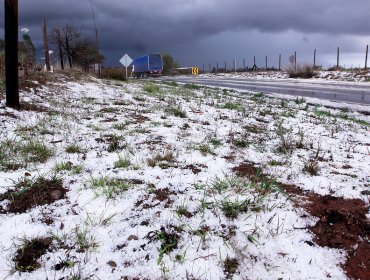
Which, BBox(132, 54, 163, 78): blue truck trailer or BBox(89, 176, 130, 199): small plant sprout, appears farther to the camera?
BBox(132, 54, 163, 78): blue truck trailer

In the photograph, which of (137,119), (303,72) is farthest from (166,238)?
(303,72)

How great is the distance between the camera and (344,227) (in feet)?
8.92

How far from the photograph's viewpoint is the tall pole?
20.7 feet

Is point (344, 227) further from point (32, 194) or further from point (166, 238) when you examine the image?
point (32, 194)

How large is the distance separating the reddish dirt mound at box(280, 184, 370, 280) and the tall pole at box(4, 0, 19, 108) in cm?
559

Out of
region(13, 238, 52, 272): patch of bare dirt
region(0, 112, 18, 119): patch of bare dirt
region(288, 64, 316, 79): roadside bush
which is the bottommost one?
region(13, 238, 52, 272): patch of bare dirt

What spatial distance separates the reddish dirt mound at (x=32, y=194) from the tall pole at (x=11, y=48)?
388 cm

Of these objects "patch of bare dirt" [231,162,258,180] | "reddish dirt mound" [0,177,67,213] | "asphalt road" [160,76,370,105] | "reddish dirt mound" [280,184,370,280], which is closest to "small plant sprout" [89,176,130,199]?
"reddish dirt mound" [0,177,67,213]

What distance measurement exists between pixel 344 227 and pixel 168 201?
1456mm

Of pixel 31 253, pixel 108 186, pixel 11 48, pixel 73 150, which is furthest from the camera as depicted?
pixel 11 48

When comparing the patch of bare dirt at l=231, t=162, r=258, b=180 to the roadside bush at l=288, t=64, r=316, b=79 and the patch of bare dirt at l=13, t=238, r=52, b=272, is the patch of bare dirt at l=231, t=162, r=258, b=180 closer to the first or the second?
the patch of bare dirt at l=13, t=238, r=52, b=272

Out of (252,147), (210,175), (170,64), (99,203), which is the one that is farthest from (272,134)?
(170,64)

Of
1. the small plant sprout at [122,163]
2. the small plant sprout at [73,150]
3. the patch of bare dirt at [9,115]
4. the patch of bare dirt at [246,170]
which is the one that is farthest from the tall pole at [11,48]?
the patch of bare dirt at [246,170]

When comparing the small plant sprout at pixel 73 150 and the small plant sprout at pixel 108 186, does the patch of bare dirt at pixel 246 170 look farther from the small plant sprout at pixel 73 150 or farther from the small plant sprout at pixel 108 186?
the small plant sprout at pixel 73 150
